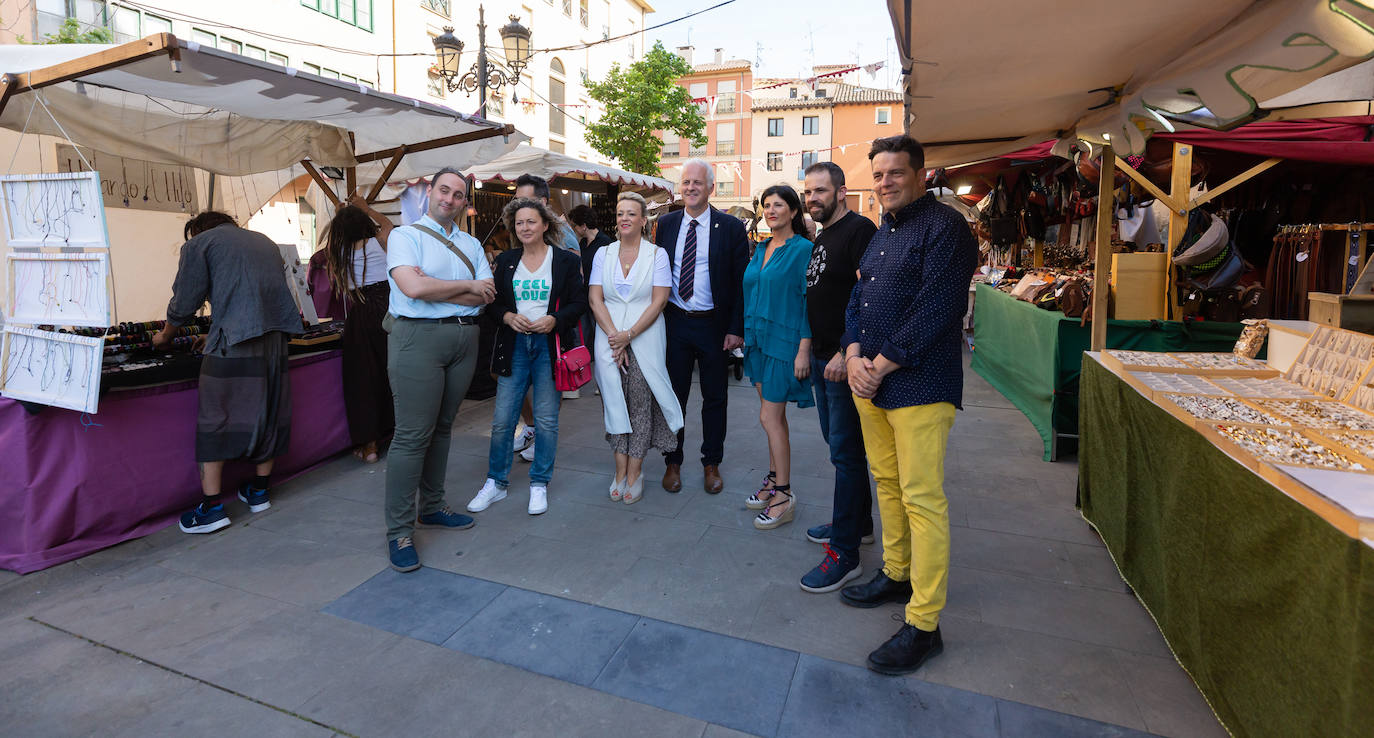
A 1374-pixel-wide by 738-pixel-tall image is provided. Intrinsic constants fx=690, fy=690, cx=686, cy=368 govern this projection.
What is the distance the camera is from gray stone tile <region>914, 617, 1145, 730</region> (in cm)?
220

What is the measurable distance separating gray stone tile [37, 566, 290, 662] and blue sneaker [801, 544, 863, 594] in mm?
2205

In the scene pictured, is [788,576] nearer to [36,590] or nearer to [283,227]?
[36,590]

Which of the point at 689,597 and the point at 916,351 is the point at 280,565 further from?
the point at 916,351

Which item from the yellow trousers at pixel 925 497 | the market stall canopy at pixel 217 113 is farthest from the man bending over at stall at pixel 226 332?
the yellow trousers at pixel 925 497

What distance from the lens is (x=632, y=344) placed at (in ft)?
12.9

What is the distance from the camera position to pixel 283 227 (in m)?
10.8

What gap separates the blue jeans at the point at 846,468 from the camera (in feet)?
9.50

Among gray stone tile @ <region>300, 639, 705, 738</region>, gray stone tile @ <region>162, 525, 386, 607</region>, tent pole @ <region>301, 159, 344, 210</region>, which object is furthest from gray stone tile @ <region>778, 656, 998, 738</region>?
tent pole @ <region>301, 159, 344, 210</region>

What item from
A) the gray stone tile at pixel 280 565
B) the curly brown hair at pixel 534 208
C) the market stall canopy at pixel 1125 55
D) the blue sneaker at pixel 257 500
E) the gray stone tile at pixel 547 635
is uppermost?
the market stall canopy at pixel 1125 55

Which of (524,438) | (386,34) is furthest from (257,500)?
(386,34)

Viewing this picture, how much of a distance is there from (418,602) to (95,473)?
6.23 ft

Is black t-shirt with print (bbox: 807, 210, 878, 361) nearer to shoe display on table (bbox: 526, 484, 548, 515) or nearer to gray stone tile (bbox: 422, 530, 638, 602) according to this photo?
gray stone tile (bbox: 422, 530, 638, 602)

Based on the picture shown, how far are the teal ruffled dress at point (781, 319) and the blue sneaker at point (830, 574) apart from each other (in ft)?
2.68

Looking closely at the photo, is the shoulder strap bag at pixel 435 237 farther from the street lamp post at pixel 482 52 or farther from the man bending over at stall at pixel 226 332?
the street lamp post at pixel 482 52
